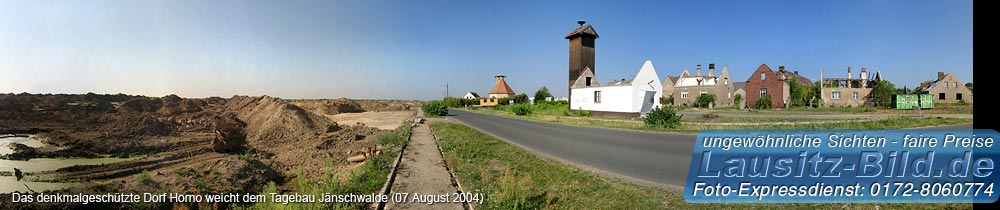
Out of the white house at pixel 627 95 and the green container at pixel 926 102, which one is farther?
the green container at pixel 926 102

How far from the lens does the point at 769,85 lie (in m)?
41.8

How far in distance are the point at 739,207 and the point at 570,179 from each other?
10.2 ft

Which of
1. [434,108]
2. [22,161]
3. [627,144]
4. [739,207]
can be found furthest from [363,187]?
[434,108]

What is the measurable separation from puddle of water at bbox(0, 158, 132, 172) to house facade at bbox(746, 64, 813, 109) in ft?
158

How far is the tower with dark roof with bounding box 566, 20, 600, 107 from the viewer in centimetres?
2997

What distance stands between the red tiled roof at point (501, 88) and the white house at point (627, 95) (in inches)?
1719

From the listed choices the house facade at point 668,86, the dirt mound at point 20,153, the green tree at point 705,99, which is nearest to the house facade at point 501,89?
the house facade at point 668,86

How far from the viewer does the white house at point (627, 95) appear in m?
25.3

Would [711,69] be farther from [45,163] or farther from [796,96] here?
[45,163]

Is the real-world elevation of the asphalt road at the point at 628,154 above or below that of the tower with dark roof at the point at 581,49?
below

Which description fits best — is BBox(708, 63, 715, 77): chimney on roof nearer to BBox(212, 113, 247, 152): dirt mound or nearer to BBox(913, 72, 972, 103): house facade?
BBox(913, 72, 972, 103): house facade

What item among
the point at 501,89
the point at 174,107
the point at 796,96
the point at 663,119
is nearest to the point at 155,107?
the point at 174,107

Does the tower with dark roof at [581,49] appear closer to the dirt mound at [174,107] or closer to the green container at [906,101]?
the green container at [906,101]

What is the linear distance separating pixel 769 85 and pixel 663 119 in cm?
3018
